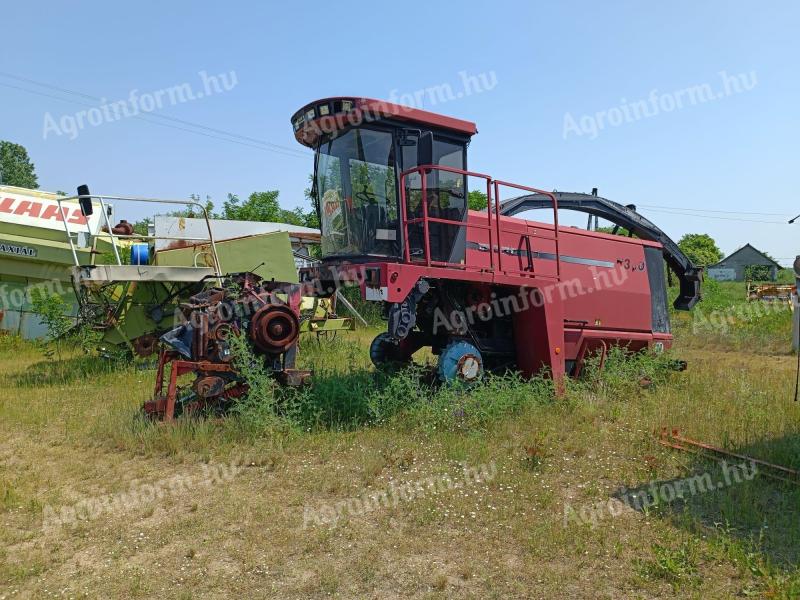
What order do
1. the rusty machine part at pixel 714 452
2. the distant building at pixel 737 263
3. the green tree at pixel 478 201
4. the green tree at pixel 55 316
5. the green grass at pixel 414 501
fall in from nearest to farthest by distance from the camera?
the green grass at pixel 414 501 → the rusty machine part at pixel 714 452 → the green tree at pixel 55 316 → the green tree at pixel 478 201 → the distant building at pixel 737 263

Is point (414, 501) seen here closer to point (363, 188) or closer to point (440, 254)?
point (440, 254)

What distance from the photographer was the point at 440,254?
6.57 metres

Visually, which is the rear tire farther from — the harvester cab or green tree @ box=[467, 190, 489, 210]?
green tree @ box=[467, 190, 489, 210]

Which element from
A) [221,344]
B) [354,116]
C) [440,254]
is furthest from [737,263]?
[221,344]

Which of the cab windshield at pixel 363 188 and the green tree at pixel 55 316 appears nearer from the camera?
the cab windshield at pixel 363 188

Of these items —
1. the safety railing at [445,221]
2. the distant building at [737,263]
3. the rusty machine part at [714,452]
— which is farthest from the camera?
the distant building at [737,263]

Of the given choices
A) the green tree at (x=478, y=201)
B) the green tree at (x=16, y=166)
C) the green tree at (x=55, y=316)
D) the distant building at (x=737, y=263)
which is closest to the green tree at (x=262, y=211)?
the green tree at (x=478, y=201)

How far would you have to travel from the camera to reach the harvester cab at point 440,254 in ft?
20.2

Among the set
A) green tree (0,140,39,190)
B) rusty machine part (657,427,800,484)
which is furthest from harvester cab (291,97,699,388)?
green tree (0,140,39,190)

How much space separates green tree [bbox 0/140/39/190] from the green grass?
61.9 metres

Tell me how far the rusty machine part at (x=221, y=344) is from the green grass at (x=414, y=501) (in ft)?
0.98

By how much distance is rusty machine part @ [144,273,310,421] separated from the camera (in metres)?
6.07

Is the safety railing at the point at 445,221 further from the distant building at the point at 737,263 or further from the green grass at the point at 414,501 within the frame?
the distant building at the point at 737,263

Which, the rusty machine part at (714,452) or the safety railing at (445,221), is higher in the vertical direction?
the safety railing at (445,221)
